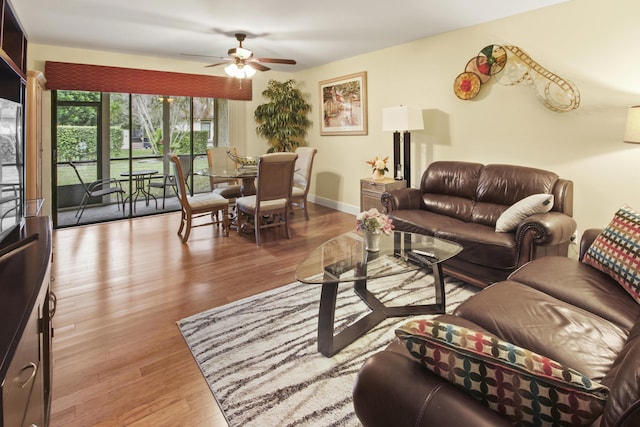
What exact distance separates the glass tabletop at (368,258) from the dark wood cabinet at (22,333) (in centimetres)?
122

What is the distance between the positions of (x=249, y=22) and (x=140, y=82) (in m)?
2.43

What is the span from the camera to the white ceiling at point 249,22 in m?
3.46

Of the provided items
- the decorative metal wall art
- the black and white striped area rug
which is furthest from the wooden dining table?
the decorative metal wall art

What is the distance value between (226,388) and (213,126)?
5300 millimetres

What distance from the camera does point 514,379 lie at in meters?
0.85

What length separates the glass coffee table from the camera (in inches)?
85.2

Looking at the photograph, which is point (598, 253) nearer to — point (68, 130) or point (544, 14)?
point (544, 14)

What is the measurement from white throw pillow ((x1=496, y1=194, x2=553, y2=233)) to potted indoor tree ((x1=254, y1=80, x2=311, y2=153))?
4347mm

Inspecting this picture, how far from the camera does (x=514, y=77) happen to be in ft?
12.4

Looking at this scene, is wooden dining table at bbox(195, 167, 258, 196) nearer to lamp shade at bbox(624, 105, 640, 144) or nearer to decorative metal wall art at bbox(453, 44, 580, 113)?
decorative metal wall art at bbox(453, 44, 580, 113)

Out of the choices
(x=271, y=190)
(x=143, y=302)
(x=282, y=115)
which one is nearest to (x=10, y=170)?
(x=143, y=302)

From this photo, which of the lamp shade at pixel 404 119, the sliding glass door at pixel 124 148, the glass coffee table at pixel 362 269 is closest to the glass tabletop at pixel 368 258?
the glass coffee table at pixel 362 269

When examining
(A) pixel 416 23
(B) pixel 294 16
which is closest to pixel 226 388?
(B) pixel 294 16

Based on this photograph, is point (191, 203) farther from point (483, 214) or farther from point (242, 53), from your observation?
point (483, 214)
